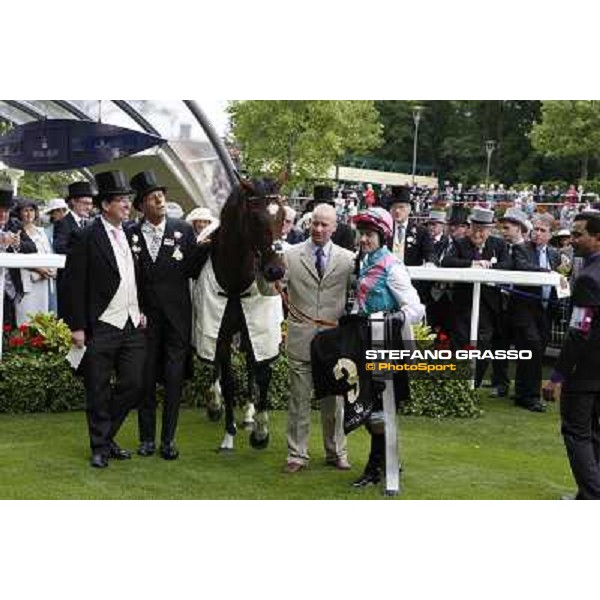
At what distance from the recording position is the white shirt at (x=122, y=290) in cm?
619

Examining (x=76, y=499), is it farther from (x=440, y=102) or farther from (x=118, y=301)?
(x=440, y=102)

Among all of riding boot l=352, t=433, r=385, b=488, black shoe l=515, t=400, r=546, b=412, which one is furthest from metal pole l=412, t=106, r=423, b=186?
riding boot l=352, t=433, r=385, b=488

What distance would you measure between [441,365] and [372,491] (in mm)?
1953

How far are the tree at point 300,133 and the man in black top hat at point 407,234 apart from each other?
22.2 inches

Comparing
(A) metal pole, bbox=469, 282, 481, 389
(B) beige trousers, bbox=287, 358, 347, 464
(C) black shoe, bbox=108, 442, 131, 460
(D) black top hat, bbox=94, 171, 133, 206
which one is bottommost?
(C) black shoe, bbox=108, 442, 131, 460

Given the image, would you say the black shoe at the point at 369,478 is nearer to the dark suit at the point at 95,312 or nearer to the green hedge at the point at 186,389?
the dark suit at the point at 95,312

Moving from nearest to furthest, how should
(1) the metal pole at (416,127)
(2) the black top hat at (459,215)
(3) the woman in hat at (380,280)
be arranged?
(3) the woman in hat at (380,280), (1) the metal pole at (416,127), (2) the black top hat at (459,215)

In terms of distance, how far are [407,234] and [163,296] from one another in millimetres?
3400

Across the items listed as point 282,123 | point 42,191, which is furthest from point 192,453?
point 42,191

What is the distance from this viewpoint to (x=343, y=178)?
29.0 feet

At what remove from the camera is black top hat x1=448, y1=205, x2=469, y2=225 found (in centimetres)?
951

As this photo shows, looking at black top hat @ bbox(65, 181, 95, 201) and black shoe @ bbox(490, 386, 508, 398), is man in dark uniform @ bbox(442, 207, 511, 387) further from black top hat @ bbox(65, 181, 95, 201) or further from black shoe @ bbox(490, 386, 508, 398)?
black top hat @ bbox(65, 181, 95, 201)

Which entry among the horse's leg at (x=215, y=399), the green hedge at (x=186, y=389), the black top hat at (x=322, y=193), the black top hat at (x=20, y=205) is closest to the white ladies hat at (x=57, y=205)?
the black top hat at (x=20, y=205)

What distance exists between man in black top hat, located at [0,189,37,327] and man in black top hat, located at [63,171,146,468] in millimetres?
2680
